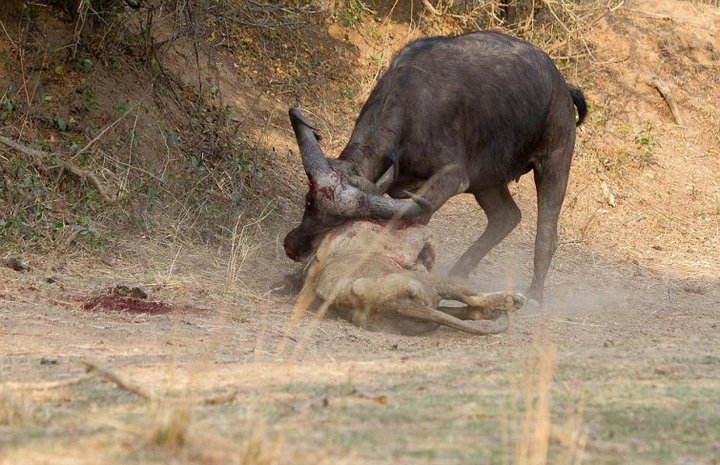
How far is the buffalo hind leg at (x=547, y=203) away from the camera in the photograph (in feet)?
30.1

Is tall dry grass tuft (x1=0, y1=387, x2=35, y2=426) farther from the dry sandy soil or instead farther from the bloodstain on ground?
the bloodstain on ground

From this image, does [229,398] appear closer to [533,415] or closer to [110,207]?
[533,415]

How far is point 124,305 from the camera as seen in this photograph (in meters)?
7.21

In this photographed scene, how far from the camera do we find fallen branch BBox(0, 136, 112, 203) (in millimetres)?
9188

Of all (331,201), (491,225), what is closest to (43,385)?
(331,201)

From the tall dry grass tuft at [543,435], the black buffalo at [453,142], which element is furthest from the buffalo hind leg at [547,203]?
the tall dry grass tuft at [543,435]

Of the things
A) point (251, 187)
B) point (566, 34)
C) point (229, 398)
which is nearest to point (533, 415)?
point (229, 398)

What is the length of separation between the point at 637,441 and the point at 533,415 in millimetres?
398

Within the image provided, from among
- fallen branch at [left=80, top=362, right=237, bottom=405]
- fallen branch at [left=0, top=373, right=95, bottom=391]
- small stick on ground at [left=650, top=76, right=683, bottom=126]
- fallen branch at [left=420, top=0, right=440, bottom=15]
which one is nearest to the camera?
fallen branch at [left=80, top=362, right=237, bottom=405]

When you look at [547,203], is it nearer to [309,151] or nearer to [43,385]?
[309,151]

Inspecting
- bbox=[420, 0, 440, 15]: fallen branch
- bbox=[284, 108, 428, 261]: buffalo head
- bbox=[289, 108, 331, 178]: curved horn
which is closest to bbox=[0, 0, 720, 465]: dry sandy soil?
bbox=[284, 108, 428, 261]: buffalo head

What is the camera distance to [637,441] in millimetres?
A: 3732

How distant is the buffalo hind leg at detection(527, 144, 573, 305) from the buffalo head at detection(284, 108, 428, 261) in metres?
1.86

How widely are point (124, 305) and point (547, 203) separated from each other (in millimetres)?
3771
